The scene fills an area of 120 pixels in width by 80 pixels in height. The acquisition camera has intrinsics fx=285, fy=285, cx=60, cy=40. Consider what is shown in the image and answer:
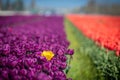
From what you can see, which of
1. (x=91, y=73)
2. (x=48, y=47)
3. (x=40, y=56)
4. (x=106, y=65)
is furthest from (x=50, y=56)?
(x=91, y=73)

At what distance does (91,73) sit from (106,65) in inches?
39.6

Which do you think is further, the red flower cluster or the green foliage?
the red flower cluster

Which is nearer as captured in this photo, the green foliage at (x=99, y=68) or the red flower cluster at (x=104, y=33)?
the green foliage at (x=99, y=68)

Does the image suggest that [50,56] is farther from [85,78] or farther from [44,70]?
[85,78]

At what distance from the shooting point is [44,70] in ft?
13.3

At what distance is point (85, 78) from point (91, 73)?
1.69ft

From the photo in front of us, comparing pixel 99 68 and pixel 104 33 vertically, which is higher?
pixel 104 33

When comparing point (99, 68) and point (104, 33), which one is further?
point (104, 33)

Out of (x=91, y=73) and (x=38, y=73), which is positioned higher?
(x=38, y=73)

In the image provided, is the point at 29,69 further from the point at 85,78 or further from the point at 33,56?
the point at 85,78

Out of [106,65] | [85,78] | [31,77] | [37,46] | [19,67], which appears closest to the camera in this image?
[31,77]

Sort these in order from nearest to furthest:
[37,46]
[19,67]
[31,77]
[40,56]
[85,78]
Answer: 1. [31,77]
2. [19,67]
3. [40,56]
4. [37,46]
5. [85,78]

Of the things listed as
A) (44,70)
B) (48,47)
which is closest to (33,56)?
(44,70)

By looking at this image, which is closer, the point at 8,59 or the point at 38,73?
the point at 38,73
